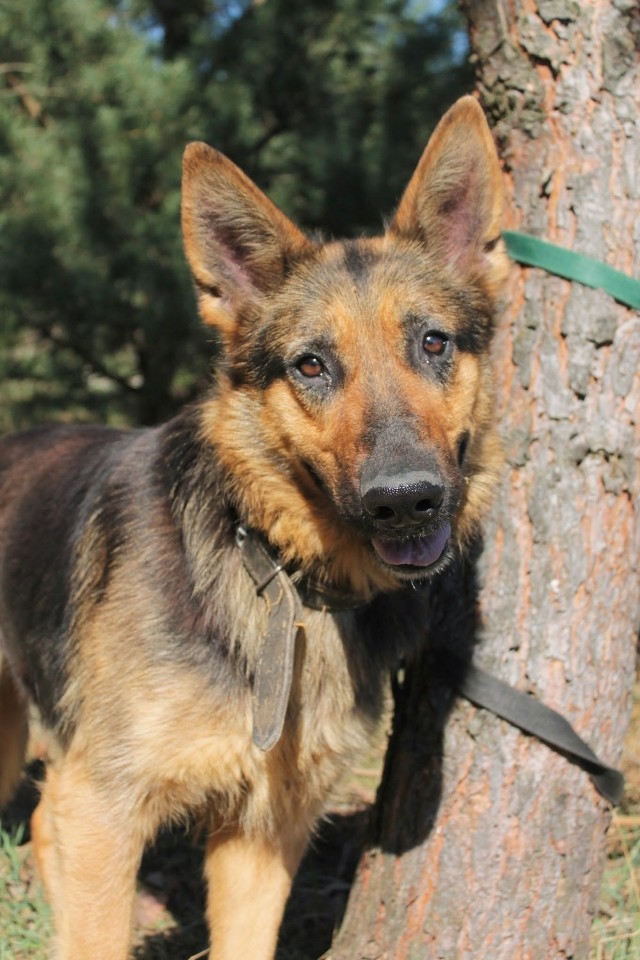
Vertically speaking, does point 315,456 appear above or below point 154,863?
above

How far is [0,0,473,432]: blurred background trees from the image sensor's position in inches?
250

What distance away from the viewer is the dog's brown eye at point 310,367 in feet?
10.5

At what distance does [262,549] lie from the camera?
3324 mm

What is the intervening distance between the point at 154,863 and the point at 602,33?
4105mm

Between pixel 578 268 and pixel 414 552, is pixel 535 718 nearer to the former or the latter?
pixel 414 552

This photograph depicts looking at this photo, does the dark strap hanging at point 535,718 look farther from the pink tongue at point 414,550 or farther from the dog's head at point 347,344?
the pink tongue at point 414,550

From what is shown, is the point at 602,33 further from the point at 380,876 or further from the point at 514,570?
the point at 380,876

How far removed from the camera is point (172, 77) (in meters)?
6.29

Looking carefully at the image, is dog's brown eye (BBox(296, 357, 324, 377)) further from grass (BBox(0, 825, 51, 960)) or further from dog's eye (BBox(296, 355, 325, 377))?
grass (BBox(0, 825, 51, 960))

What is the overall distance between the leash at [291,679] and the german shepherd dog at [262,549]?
0.01 meters

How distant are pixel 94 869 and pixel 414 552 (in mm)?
1406

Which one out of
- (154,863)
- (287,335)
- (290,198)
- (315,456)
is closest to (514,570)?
(315,456)

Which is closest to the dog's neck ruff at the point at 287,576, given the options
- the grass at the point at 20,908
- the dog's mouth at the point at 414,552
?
the dog's mouth at the point at 414,552

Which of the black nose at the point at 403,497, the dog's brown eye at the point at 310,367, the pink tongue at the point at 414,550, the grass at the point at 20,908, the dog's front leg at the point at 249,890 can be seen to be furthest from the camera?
the grass at the point at 20,908
